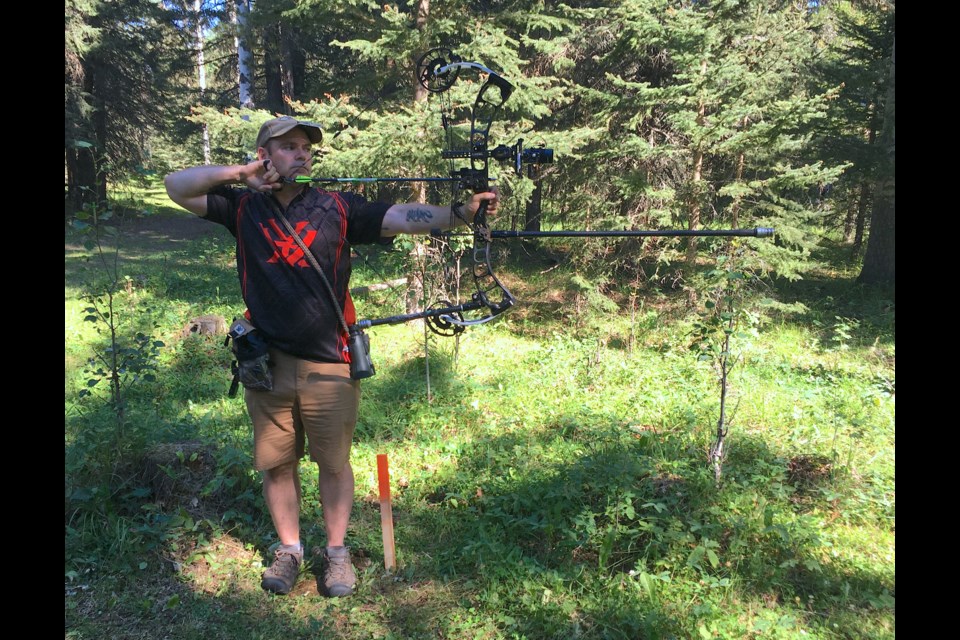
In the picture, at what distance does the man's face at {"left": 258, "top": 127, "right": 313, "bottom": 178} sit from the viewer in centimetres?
297

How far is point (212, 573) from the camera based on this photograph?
344cm

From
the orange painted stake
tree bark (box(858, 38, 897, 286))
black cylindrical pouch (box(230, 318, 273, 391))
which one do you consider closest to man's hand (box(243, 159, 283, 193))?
black cylindrical pouch (box(230, 318, 273, 391))

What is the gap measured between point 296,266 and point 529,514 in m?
2.25

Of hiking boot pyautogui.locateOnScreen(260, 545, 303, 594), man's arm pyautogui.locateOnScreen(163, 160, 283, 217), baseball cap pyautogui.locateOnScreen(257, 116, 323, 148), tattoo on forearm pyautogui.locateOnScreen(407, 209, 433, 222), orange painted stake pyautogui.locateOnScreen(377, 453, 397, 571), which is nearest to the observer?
man's arm pyautogui.locateOnScreen(163, 160, 283, 217)

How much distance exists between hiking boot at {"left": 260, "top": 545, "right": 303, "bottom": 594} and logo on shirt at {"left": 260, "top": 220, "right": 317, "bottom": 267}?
1671 millimetres

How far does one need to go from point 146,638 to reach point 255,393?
51.9 inches

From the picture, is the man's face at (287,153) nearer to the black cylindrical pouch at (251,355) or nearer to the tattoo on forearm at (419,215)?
the tattoo on forearm at (419,215)

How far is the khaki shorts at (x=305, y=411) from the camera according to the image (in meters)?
3.06

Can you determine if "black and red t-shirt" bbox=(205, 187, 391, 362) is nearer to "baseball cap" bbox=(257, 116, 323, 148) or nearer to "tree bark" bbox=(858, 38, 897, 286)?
"baseball cap" bbox=(257, 116, 323, 148)

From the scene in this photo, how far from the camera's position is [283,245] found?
2957mm
